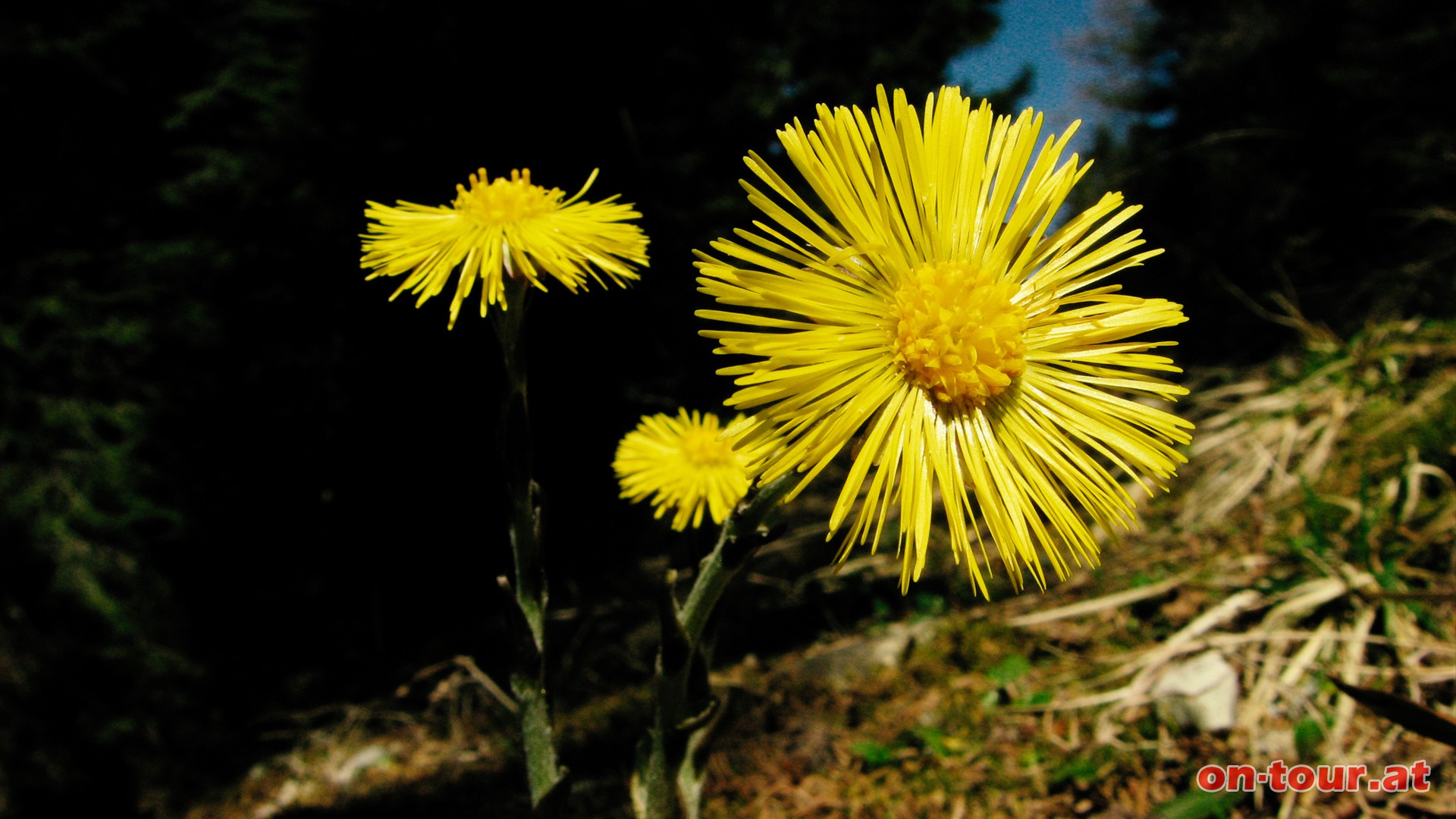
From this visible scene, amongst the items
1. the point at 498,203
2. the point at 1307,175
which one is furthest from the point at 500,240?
the point at 1307,175

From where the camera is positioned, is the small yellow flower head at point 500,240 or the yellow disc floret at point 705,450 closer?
the small yellow flower head at point 500,240

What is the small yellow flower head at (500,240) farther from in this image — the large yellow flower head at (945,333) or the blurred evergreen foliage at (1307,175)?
the blurred evergreen foliage at (1307,175)

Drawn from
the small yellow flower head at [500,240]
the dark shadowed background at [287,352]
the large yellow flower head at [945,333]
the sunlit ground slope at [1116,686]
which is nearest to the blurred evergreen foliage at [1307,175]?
the sunlit ground slope at [1116,686]

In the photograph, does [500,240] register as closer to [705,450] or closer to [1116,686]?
[705,450]

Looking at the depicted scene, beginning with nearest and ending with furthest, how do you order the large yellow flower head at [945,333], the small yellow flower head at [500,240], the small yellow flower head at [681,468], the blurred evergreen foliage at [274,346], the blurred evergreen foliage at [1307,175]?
the large yellow flower head at [945,333], the small yellow flower head at [500,240], the small yellow flower head at [681,468], the blurred evergreen foliage at [274,346], the blurred evergreen foliage at [1307,175]

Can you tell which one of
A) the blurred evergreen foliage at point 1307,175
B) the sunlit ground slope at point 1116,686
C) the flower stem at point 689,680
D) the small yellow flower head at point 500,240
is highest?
the blurred evergreen foliage at point 1307,175

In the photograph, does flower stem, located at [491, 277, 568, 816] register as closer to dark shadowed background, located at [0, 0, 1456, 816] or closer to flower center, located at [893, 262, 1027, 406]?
flower center, located at [893, 262, 1027, 406]
